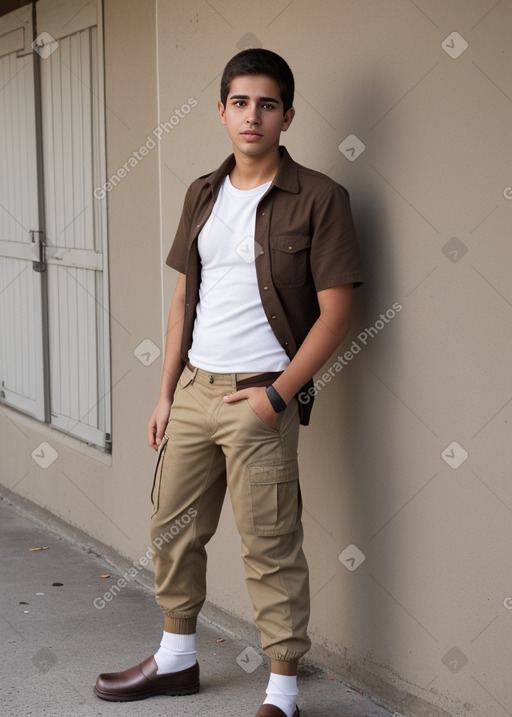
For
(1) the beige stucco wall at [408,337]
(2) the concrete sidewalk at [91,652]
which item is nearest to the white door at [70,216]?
(2) the concrete sidewalk at [91,652]

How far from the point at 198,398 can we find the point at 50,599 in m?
1.63

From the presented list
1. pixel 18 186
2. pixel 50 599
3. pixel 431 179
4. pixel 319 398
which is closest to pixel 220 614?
pixel 50 599

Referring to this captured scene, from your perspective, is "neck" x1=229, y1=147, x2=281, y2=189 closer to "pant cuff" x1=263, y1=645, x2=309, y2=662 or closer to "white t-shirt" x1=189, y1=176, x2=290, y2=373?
"white t-shirt" x1=189, y1=176, x2=290, y2=373

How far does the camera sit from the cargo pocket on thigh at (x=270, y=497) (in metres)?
2.96

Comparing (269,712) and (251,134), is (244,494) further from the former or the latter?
(251,134)

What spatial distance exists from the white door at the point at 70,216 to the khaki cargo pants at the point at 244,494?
164cm

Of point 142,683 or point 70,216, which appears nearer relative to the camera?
point 142,683

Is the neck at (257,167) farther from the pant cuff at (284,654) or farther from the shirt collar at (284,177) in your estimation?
the pant cuff at (284,654)

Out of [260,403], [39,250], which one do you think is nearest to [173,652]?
[260,403]

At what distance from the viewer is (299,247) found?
9.53ft

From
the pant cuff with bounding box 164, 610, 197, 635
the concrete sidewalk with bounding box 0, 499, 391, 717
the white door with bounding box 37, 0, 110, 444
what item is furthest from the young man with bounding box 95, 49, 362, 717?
the white door with bounding box 37, 0, 110, 444

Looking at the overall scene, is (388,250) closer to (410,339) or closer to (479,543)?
(410,339)

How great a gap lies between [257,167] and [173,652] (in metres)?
1.56

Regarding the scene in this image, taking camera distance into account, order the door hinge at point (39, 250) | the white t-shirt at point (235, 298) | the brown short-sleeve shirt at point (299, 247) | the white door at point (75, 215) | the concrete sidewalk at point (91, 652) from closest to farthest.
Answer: the brown short-sleeve shirt at point (299, 247) < the white t-shirt at point (235, 298) < the concrete sidewalk at point (91, 652) < the white door at point (75, 215) < the door hinge at point (39, 250)
